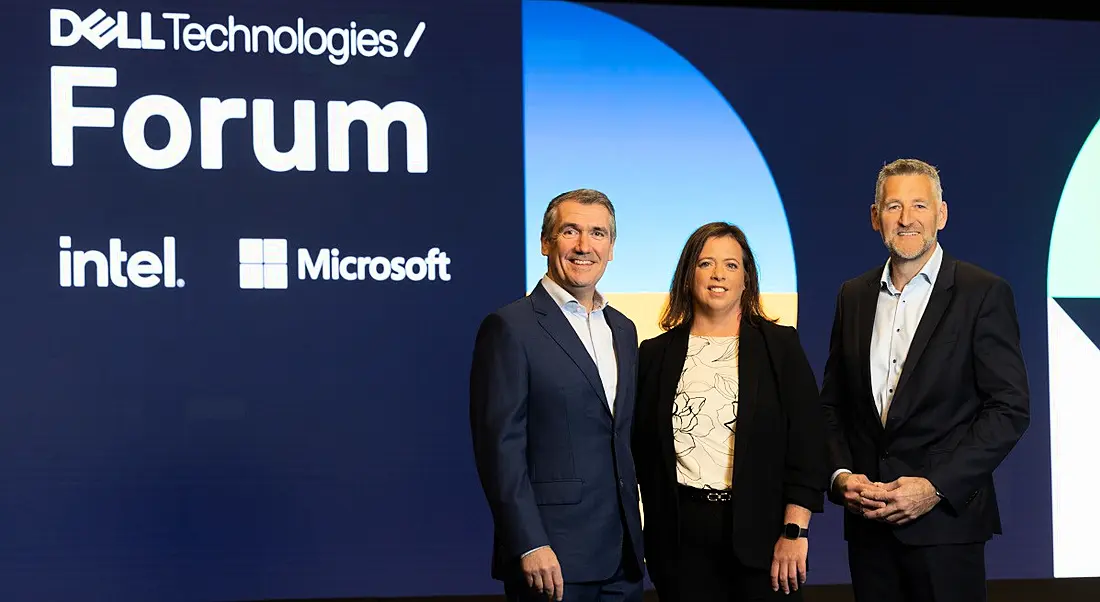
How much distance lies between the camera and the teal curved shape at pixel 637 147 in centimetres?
498

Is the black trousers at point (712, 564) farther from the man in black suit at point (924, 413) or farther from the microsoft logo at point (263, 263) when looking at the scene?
the microsoft logo at point (263, 263)

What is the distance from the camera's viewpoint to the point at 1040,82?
536cm

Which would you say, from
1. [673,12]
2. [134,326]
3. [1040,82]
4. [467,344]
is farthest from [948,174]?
[134,326]

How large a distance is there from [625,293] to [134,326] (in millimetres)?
2230

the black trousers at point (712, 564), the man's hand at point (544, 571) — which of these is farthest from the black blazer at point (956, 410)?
the man's hand at point (544, 571)

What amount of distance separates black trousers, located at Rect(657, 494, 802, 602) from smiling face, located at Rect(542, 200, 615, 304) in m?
0.59

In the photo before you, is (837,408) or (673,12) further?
(673,12)

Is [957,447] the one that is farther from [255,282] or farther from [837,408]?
[255,282]

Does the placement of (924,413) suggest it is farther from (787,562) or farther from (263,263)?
(263,263)

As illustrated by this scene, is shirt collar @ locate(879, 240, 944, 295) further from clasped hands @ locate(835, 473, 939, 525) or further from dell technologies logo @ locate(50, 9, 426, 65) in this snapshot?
dell technologies logo @ locate(50, 9, 426, 65)

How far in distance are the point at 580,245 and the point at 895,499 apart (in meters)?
1.01

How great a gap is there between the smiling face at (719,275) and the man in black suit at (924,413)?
0.39 metres

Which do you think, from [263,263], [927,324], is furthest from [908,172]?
[263,263]

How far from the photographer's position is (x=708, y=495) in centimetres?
255
